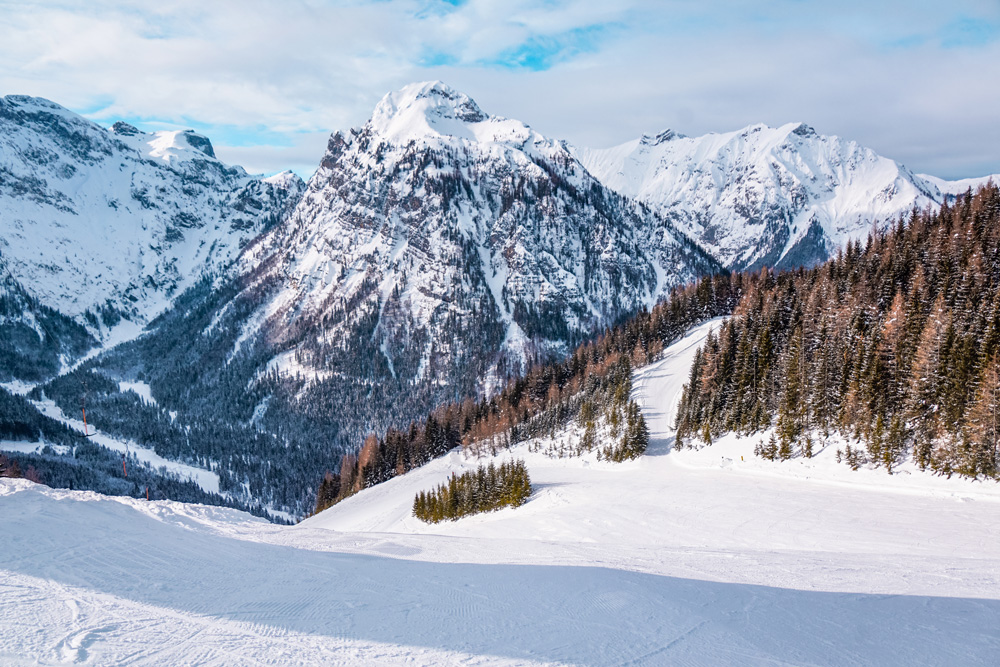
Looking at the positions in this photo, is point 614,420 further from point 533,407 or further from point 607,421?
point 533,407

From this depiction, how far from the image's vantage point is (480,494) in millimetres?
55438

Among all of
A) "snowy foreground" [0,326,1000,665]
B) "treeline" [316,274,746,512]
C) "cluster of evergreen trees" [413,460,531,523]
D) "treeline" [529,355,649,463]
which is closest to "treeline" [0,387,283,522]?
"treeline" [316,274,746,512]

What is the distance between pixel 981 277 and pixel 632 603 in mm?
57937

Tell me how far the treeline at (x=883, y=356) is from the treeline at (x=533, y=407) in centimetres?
2003

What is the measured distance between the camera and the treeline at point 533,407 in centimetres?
9550

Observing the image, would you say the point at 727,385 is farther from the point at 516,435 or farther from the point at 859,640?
the point at 859,640

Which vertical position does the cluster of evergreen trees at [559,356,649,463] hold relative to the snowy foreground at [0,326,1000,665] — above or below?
below

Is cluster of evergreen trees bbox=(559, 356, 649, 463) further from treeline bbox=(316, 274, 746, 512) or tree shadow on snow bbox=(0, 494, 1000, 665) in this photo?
tree shadow on snow bbox=(0, 494, 1000, 665)

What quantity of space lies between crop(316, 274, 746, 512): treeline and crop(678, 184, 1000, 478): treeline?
65.7 feet

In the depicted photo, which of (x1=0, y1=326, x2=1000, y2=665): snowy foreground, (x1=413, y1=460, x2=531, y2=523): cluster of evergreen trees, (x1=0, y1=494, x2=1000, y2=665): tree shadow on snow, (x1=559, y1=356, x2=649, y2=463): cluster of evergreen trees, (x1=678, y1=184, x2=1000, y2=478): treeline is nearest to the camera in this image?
(x1=0, y1=326, x2=1000, y2=665): snowy foreground

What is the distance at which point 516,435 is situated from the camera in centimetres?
9631

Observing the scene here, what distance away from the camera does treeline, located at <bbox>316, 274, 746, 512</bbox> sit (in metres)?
95.5

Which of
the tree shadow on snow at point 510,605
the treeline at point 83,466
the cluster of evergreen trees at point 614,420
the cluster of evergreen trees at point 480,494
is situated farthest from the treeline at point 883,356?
the treeline at point 83,466

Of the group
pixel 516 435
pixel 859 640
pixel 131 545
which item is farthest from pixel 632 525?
pixel 516 435
